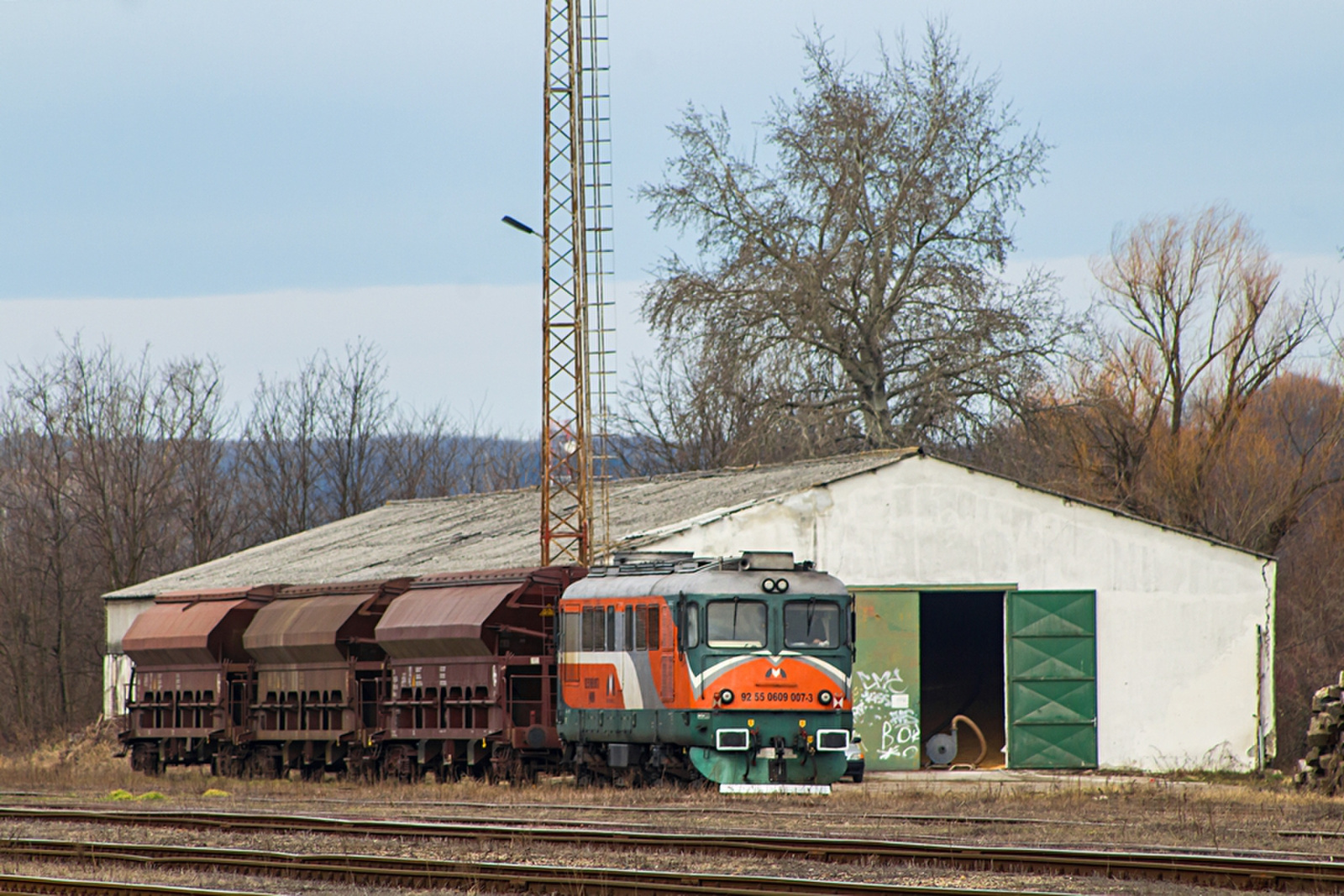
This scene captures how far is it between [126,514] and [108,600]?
18.9 meters

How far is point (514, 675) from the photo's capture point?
28.5 m

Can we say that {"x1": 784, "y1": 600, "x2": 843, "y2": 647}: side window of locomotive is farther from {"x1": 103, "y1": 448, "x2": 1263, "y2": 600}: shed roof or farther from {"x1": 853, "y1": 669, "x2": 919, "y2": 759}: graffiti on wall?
{"x1": 853, "y1": 669, "x2": 919, "y2": 759}: graffiti on wall

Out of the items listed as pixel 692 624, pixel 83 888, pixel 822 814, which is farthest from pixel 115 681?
pixel 83 888

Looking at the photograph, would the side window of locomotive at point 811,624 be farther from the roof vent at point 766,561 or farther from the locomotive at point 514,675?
the roof vent at point 766,561

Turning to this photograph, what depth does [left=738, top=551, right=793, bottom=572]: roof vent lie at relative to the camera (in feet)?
82.9

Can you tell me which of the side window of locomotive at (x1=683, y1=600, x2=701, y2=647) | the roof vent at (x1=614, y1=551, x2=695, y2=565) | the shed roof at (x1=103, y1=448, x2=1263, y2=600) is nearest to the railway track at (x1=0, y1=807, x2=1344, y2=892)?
the side window of locomotive at (x1=683, y1=600, x2=701, y2=647)

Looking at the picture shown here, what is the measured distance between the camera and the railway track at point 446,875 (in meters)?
12.8

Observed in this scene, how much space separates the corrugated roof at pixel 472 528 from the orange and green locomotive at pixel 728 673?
522 cm

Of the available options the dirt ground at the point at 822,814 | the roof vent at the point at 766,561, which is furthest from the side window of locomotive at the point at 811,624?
the dirt ground at the point at 822,814

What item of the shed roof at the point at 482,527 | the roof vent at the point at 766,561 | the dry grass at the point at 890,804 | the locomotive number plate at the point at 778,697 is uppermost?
the shed roof at the point at 482,527

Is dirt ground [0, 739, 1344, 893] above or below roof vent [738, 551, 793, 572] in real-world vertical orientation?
below

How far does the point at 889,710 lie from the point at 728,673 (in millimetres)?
9018

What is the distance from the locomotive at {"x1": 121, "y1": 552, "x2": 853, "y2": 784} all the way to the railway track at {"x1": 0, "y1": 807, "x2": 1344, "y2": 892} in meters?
5.78

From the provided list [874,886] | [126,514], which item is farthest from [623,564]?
[126,514]
